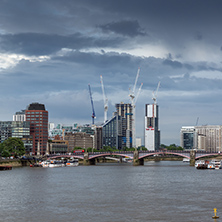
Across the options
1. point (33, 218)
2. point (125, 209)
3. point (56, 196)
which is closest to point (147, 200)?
point (125, 209)

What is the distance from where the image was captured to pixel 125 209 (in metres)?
73.4

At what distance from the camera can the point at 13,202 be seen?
268 feet

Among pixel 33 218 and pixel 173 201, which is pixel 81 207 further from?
pixel 173 201

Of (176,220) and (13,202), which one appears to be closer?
(176,220)

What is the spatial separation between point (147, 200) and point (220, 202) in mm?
12328

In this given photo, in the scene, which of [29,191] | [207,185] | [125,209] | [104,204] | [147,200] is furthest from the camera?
[207,185]

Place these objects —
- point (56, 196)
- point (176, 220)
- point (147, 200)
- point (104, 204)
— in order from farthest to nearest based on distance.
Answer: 1. point (56, 196)
2. point (147, 200)
3. point (104, 204)
4. point (176, 220)

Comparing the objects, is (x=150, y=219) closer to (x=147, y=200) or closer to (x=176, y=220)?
(x=176, y=220)

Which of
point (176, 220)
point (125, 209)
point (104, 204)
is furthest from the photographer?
point (104, 204)

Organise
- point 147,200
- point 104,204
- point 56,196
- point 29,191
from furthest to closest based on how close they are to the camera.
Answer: point 29,191, point 56,196, point 147,200, point 104,204

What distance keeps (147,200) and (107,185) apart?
30.2 m

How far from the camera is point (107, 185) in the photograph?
11300 cm

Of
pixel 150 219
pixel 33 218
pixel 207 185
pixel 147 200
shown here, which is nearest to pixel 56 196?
pixel 147 200

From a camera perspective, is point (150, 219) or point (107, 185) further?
point (107, 185)
